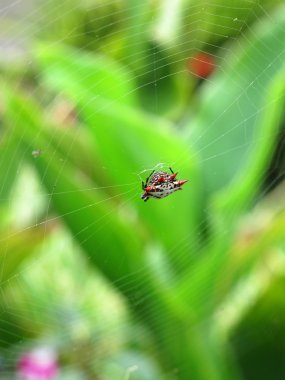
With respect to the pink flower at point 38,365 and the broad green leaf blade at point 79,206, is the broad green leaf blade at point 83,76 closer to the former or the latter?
the broad green leaf blade at point 79,206

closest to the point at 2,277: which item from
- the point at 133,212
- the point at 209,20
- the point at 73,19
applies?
the point at 133,212

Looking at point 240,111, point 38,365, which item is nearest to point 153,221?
point 240,111

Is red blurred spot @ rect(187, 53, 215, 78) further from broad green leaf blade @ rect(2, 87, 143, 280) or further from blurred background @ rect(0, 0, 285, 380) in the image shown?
broad green leaf blade @ rect(2, 87, 143, 280)

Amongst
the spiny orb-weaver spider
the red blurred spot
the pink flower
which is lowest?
the spiny orb-weaver spider

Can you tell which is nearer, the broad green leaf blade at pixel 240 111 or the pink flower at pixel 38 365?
the broad green leaf blade at pixel 240 111

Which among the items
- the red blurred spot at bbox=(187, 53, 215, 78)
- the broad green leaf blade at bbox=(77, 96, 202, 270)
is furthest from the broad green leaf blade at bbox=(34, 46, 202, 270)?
the red blurred spot at bbox=(187, 53, 215, 78)

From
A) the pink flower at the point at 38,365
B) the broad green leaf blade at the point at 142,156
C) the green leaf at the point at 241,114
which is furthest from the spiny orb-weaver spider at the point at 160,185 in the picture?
the pink flower at the point at 38,365

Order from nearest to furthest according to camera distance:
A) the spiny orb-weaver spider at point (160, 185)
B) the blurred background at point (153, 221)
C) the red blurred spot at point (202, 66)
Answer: the spiny orb-weaver spider at point (160, 185)
the blurred background at point (153, 221)
the red blurred spot at point (202, 66)

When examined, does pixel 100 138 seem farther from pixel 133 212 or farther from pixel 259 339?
pixel 259 339

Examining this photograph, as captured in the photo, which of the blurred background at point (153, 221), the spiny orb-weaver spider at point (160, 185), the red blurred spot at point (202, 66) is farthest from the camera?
the red blurred spot at point (202, 66)
